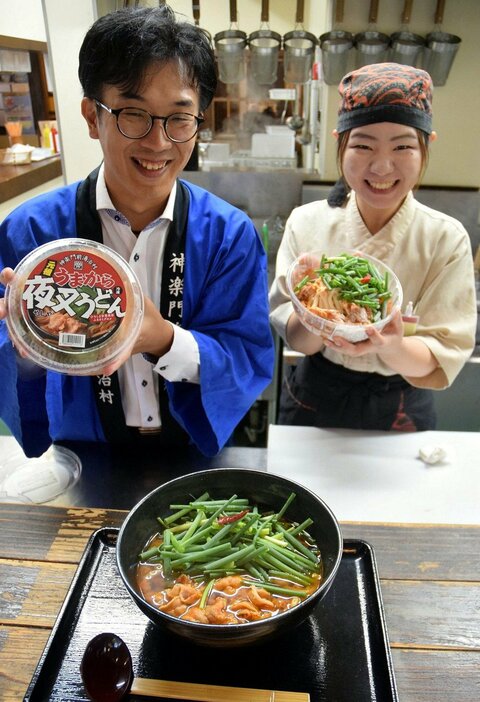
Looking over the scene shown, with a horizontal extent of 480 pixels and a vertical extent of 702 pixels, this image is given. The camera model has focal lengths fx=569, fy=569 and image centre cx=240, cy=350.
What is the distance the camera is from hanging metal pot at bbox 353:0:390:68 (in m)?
3.57

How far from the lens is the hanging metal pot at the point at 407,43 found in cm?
355

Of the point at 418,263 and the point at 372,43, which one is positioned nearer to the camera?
the point at 418,263

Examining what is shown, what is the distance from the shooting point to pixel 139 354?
175 centimetres

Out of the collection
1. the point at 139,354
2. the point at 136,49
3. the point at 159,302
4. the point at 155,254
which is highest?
the point at 136,49

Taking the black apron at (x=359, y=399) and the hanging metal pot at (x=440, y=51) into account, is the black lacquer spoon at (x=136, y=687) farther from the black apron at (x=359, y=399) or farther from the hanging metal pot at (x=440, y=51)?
the hanging metal pot at (x=440, y=51)

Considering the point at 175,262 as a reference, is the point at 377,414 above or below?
below

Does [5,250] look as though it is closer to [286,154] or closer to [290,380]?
[290,380]

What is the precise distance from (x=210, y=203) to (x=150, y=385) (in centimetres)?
61

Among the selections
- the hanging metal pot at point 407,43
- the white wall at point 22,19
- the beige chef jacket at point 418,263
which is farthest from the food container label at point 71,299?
the white wall at point 22,19

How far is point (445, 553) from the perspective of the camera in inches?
50.9

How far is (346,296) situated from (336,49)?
256cm

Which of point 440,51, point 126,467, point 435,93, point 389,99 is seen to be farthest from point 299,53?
point 126,467

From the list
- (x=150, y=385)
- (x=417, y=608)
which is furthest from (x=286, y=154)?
(x=417, y=608)

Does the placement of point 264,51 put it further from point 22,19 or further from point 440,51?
point 22,19
